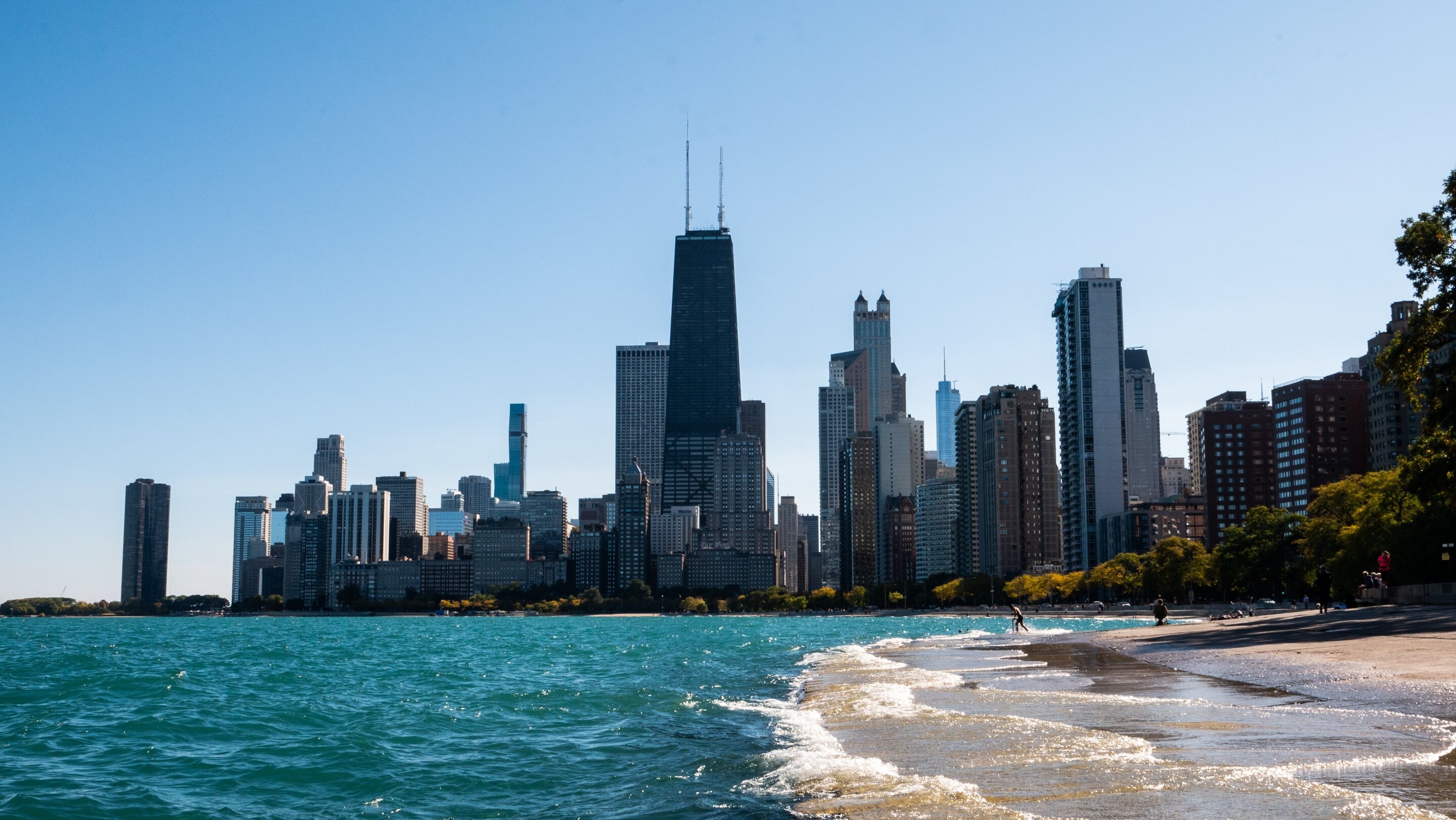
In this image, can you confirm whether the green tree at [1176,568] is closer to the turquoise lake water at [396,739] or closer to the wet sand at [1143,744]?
the turquoise lake water at [396,739]

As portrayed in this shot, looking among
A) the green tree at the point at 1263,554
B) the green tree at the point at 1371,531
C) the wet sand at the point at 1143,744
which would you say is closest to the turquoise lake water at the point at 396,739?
the wet sand at the point at 1143,744

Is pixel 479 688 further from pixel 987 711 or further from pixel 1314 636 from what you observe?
pixel 1314 636

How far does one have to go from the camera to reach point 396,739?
30.1m

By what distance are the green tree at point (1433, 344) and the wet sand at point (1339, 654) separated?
6031mm

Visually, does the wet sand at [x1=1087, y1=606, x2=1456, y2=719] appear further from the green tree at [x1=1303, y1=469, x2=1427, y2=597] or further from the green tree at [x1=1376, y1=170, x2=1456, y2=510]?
the green tree at [x1=1303, y1=469, x2=1427, y2=597]

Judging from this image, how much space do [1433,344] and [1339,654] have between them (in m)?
11.2

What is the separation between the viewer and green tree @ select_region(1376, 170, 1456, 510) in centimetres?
3719

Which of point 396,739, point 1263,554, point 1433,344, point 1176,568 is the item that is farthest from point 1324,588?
point 1176,568

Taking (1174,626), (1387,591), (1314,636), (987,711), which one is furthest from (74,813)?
(1387,591)

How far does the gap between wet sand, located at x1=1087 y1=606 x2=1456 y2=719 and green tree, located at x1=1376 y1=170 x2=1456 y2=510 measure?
6031 millimetres

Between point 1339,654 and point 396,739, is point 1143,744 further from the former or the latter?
point 396,739

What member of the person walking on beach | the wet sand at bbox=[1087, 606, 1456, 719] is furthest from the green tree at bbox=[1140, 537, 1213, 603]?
the wet sand at bbox=[1087, 606, 1456, 719]

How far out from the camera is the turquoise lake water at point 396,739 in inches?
820

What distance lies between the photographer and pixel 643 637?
12494 cm
